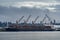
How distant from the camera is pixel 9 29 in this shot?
160625 millimetres

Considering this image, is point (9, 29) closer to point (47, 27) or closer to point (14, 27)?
point (14, 27)

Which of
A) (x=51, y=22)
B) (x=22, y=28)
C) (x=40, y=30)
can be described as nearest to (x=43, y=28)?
(x=40, y=30)

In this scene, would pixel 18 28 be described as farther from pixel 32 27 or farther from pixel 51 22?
pixel 51 22

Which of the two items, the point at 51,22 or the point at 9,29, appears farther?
the point at 51,22

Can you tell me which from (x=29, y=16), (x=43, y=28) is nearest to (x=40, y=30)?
(x=43, y=28)

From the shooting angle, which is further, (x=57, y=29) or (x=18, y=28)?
(x=57, y=29)

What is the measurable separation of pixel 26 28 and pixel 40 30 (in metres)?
9.02

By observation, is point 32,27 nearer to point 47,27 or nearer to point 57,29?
point 47,27

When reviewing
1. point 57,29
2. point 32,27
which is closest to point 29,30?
point 32,27

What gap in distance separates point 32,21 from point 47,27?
2325 centimetres

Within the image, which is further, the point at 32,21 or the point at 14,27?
the point at 32,21

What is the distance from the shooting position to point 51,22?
190 m

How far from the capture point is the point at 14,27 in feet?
531

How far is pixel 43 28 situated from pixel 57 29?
1828 cm
